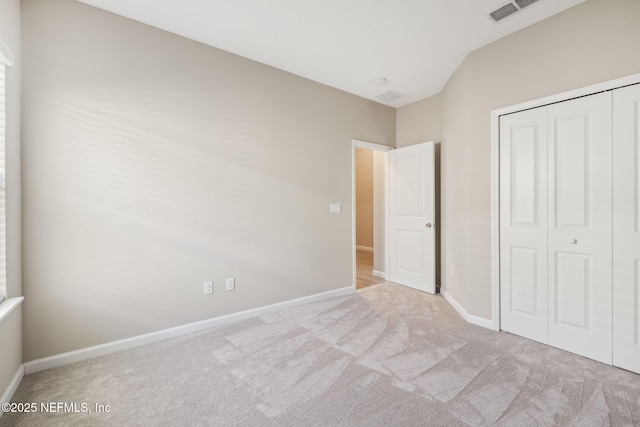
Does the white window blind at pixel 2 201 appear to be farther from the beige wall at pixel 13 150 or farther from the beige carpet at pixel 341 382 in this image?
the beige carpet at pixel 341 382

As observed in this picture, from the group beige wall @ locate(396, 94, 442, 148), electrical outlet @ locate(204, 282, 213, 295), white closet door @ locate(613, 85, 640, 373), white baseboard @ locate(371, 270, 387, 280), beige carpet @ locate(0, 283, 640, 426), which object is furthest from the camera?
white baseboard @ locate(371, 270, 387, 280)

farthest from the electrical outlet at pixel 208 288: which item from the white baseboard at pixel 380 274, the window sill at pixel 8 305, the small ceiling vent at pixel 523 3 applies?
the small ceiling vent at pixel 523 3

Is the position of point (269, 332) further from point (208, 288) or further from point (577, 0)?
point (577, 0)

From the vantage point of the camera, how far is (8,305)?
1749 mm

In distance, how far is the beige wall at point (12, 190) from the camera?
1.76 m

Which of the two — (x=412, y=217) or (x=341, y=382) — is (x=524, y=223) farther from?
(x=341, y=382)

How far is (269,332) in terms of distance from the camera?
2.69m

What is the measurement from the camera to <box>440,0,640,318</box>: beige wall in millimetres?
2086

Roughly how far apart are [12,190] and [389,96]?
13.1 feet

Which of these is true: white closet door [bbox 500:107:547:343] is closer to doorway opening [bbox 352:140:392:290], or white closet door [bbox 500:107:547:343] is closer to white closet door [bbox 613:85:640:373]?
white closet door [bbox 613:85:640:373]

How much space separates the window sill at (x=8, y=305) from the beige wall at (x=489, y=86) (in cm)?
364

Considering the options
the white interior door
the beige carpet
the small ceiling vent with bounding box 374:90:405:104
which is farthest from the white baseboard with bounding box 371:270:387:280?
the small ceiling vent with bounding box 374:90:405:104

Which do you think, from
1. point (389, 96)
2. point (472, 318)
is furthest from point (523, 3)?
point (472, 318)

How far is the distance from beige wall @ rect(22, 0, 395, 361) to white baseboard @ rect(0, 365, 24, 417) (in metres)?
0.11
